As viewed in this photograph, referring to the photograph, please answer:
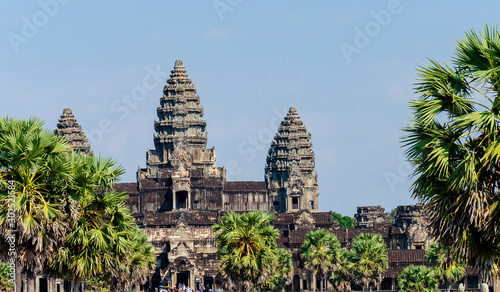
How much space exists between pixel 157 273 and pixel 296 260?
21.7m

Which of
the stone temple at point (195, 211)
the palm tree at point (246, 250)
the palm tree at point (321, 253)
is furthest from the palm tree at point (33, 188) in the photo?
the stone temple at point (195, 211)

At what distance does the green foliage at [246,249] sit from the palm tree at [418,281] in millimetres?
36260

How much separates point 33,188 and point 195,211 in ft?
383

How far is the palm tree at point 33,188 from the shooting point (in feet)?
143

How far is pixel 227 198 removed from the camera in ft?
573

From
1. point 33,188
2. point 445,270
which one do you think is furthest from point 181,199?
point 33,188

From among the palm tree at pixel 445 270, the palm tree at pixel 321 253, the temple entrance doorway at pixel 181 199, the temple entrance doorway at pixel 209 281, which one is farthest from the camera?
the temple entrance doorway at pixel 181 199

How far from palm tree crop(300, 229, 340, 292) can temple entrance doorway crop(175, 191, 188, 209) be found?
5002 cm

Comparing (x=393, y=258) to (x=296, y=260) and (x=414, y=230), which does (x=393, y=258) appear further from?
(x=414, y=230)

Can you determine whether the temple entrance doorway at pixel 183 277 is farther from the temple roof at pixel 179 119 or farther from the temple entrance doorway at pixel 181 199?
the temple roof at pixel 179 119

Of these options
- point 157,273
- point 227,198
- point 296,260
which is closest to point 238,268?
point 157,273

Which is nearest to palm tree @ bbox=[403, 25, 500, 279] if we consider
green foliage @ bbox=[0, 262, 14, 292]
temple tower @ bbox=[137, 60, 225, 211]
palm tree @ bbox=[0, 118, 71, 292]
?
palm tree @ bbox=[0, 118, 71, 292]

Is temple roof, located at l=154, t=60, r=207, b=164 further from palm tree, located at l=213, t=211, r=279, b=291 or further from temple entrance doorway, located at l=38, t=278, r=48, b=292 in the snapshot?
palm tree, located at l=213, t=211, r=279, b=291

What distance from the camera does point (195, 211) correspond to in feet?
528
